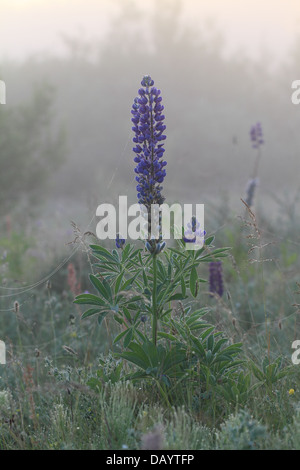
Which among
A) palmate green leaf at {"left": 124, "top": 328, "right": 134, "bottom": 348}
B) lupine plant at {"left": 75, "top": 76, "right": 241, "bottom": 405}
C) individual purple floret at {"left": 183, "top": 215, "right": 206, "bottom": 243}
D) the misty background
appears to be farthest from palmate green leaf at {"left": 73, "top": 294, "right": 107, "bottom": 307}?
the misty background

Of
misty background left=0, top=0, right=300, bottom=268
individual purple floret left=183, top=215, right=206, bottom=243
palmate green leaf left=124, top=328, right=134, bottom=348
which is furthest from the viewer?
misty background left=0, top=0, right=300, bottom=268

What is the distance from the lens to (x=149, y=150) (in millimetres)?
2578

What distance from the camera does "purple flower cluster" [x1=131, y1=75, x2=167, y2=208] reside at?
2539 millimetres

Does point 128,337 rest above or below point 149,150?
below

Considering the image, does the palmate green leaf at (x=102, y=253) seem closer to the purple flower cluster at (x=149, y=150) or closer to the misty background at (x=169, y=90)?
the purple flower cluster at (x=149, y=150)

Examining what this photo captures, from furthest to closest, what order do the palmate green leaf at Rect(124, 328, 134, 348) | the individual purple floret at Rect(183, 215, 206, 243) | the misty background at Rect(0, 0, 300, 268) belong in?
1. the misty background at Rect(0, 0, 300, 268)
2. the individual purple floret at Rect(183, 215, 206, 243)
3. the palmate green leaf at Rect(124, 328, 134, 348)

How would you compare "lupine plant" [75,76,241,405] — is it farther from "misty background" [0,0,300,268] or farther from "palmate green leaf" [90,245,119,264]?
"misty background" [0,0,300,268]

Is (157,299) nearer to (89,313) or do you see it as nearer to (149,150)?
(89,313)

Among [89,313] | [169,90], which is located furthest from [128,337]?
[169,90]

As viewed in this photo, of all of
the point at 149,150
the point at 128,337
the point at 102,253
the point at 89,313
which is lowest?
the point at 128,337

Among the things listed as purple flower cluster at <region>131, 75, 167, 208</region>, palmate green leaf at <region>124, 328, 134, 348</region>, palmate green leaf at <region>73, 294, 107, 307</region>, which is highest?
purple flower cluster at <region>131, 75, 167, 208</region>
